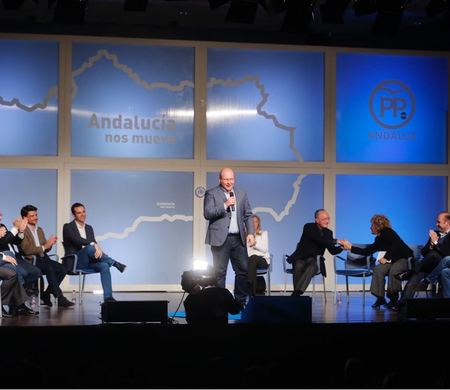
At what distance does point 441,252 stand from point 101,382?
5.59 meters

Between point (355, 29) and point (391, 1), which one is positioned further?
point (355, 29)

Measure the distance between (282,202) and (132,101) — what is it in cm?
237

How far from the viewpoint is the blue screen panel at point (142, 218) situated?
10914 millimetres

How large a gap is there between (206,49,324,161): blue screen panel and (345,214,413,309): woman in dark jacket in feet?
8.24

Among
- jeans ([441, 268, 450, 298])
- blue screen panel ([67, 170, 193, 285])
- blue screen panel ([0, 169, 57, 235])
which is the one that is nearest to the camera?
jeans ([441, 268, 450, 298])

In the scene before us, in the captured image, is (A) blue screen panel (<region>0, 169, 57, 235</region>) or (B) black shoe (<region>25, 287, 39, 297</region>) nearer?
(B) black shoe (<region>25, 287, 39, 297</region>)

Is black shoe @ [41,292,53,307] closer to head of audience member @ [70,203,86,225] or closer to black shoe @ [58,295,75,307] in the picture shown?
black shoe @ [58,295,75,307]

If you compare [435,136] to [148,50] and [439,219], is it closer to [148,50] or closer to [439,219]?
[439,219]

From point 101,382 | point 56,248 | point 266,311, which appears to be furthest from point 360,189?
point 101,382

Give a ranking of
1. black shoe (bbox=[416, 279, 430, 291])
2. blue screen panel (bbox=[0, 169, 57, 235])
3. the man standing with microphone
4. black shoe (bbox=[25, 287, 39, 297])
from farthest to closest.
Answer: blue screen panel (bbox=[0, 169, 57, 235]), black shoe (bbox=[416, 279, 430, 291]), black shoe (bbox=[25, 287, 39, 297]), the man standing with microphone

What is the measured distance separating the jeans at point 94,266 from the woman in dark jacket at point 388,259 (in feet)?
8.47

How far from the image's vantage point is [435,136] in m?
11.6

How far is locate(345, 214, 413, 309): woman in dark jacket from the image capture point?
29.0ft

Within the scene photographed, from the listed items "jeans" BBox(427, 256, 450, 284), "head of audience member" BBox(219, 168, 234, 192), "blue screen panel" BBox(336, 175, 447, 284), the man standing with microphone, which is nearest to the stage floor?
"jeans" BBox(427, 256, 450, 284)
